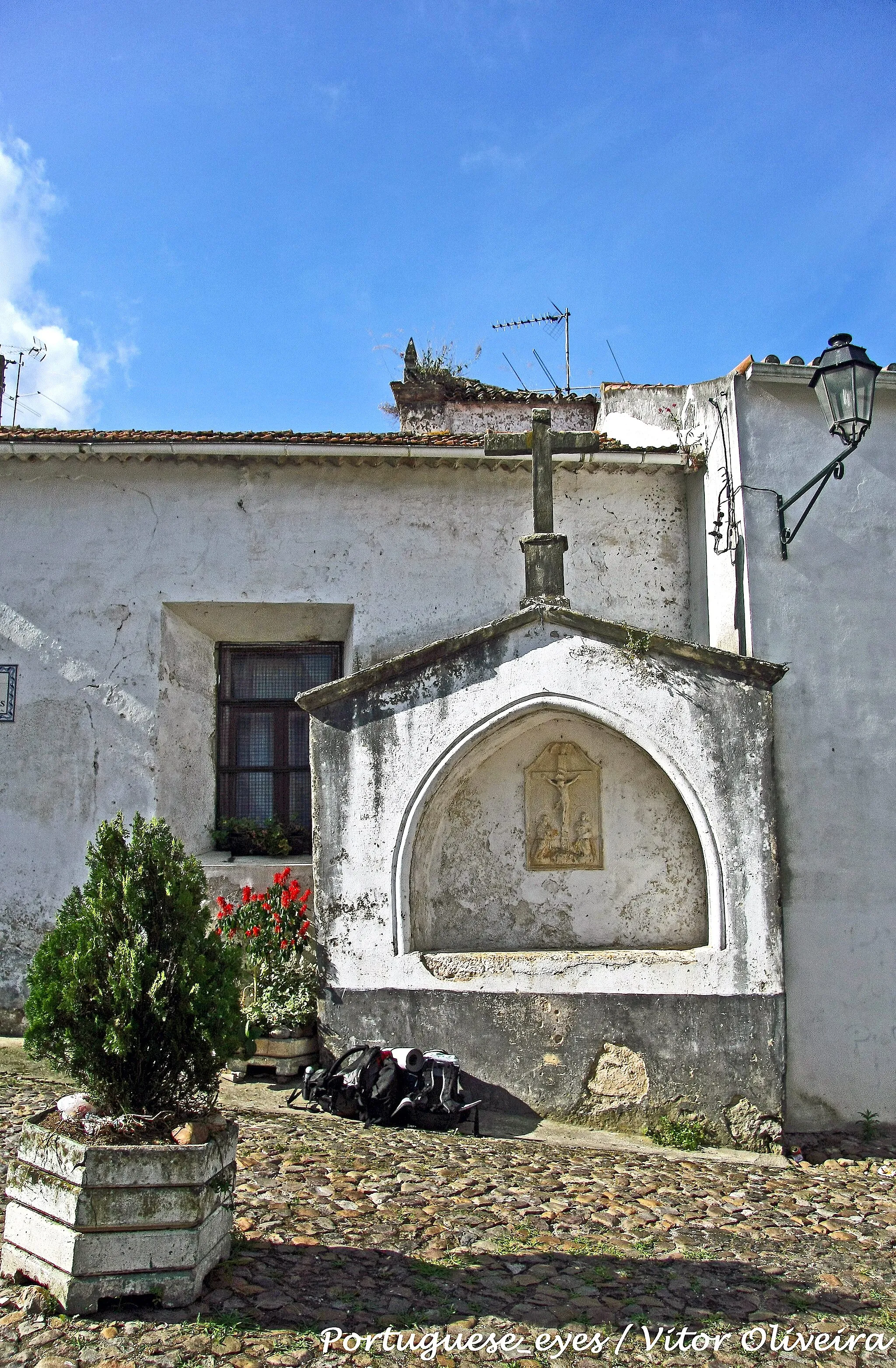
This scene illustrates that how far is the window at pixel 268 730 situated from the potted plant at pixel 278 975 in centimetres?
150

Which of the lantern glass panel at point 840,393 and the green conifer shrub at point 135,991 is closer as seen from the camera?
the green conifer shrub at point 135,991

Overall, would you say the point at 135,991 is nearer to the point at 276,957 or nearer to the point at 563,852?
the point at 276,957

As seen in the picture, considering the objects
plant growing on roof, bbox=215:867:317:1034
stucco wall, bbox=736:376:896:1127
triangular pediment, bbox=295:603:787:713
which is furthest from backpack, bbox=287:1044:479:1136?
stucco wall, bbox=736:376:896:1127

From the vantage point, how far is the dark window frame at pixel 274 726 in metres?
9.21

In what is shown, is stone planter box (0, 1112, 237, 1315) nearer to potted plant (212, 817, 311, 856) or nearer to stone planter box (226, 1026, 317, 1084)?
stone planter box (226, 1026, 317, 1084)

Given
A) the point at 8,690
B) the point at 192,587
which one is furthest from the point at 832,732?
the point at 8,690

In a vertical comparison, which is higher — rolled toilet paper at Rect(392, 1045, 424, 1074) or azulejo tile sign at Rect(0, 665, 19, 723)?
azulejo tile sign at Rect(0, 665, 19, 723)

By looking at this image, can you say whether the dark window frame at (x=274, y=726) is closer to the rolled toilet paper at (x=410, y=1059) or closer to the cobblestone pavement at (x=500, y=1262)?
the rolled toilet paper at (x=410, y=1059)

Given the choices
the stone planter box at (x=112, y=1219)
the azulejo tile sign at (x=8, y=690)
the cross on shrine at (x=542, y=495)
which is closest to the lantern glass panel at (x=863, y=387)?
the cross on shrine at (x=542, y=495)

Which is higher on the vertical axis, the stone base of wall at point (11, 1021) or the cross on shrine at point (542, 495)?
the cross on shrine at point (542, 495)

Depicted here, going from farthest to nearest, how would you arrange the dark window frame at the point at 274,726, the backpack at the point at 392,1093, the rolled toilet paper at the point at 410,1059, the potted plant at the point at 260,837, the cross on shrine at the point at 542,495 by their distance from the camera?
the dark window frame at the point at 274,726, the potted plant at the point at 260,837, the cross on shrine at the point at 542,495, the rolled toilet paper at the point at 410,1059, the backpack at the point at 392,1093

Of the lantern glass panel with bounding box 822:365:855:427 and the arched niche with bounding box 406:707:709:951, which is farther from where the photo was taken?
the arched niche with bounding box 406:707:709:951

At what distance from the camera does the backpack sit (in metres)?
6.40

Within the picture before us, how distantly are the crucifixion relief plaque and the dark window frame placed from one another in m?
2.49
